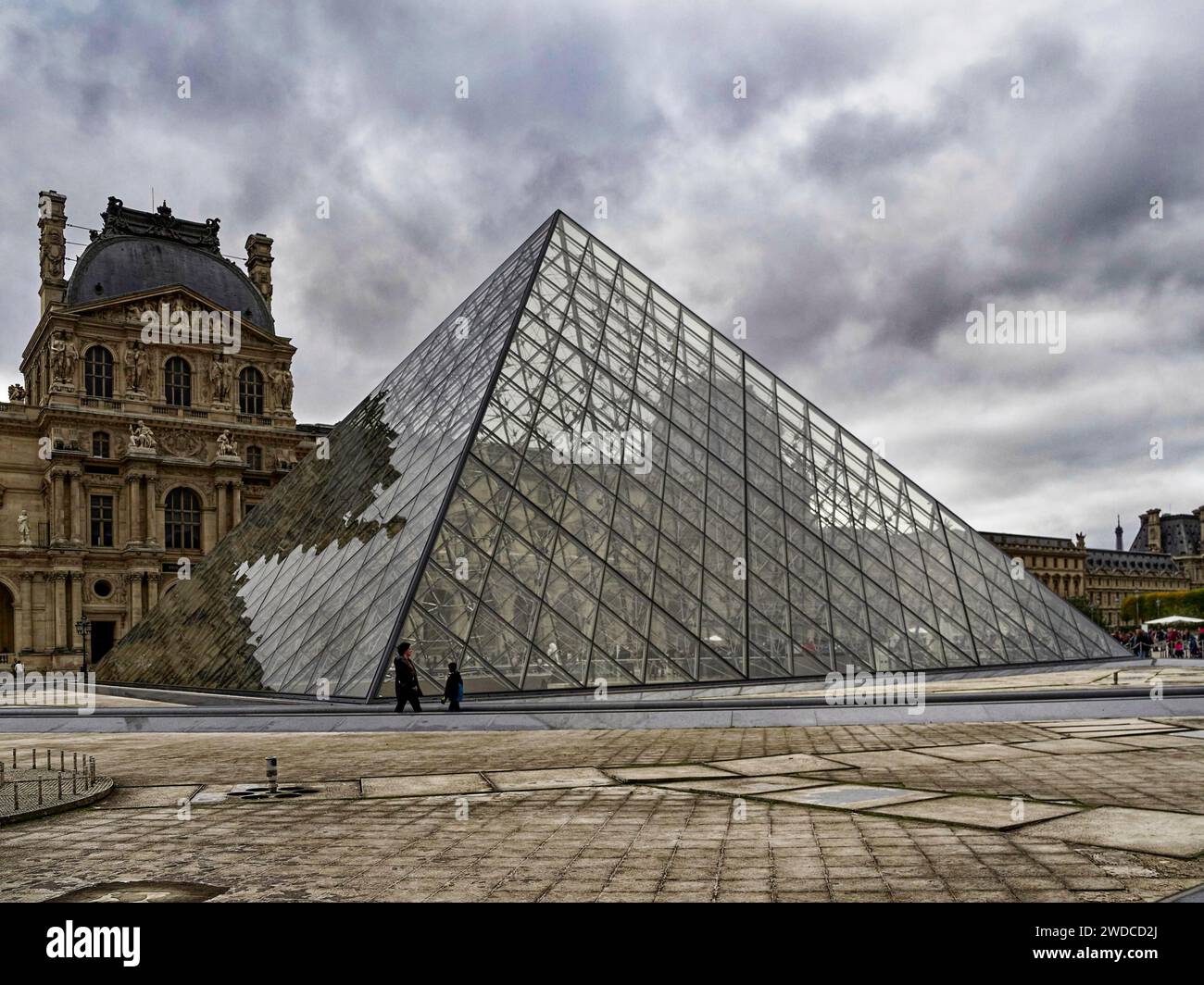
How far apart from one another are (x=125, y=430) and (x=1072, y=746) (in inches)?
2323

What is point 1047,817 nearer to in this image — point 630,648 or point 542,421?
point 630,648

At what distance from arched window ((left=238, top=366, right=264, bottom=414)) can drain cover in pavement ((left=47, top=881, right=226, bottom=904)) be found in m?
63.0

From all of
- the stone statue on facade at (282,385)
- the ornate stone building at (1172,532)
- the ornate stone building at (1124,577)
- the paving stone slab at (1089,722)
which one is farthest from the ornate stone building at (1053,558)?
the paving stone slab at (1089,722)

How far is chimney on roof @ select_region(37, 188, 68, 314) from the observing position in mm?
60344

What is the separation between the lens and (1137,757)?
9305 millimetres

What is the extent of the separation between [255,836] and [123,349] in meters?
60.1

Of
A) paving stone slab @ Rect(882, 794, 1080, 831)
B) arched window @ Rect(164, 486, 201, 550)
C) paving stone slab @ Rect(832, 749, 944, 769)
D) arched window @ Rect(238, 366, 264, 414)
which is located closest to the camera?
paving stone slab @ Rect(882, 794, 1080, 831)

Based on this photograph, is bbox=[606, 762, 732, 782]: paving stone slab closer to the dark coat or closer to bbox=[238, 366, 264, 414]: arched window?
the dark coat

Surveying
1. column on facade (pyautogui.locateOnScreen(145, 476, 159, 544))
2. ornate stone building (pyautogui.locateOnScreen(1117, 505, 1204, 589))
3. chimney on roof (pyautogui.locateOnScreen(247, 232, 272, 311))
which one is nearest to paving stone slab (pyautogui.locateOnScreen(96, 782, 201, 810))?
column on facade (pyautogui.locateOnScreen(145, 476, 159, 544))

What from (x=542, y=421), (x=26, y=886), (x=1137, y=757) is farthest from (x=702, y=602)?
(x=26, y=886)

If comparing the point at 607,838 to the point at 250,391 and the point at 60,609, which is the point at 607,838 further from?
the point at 250,391
